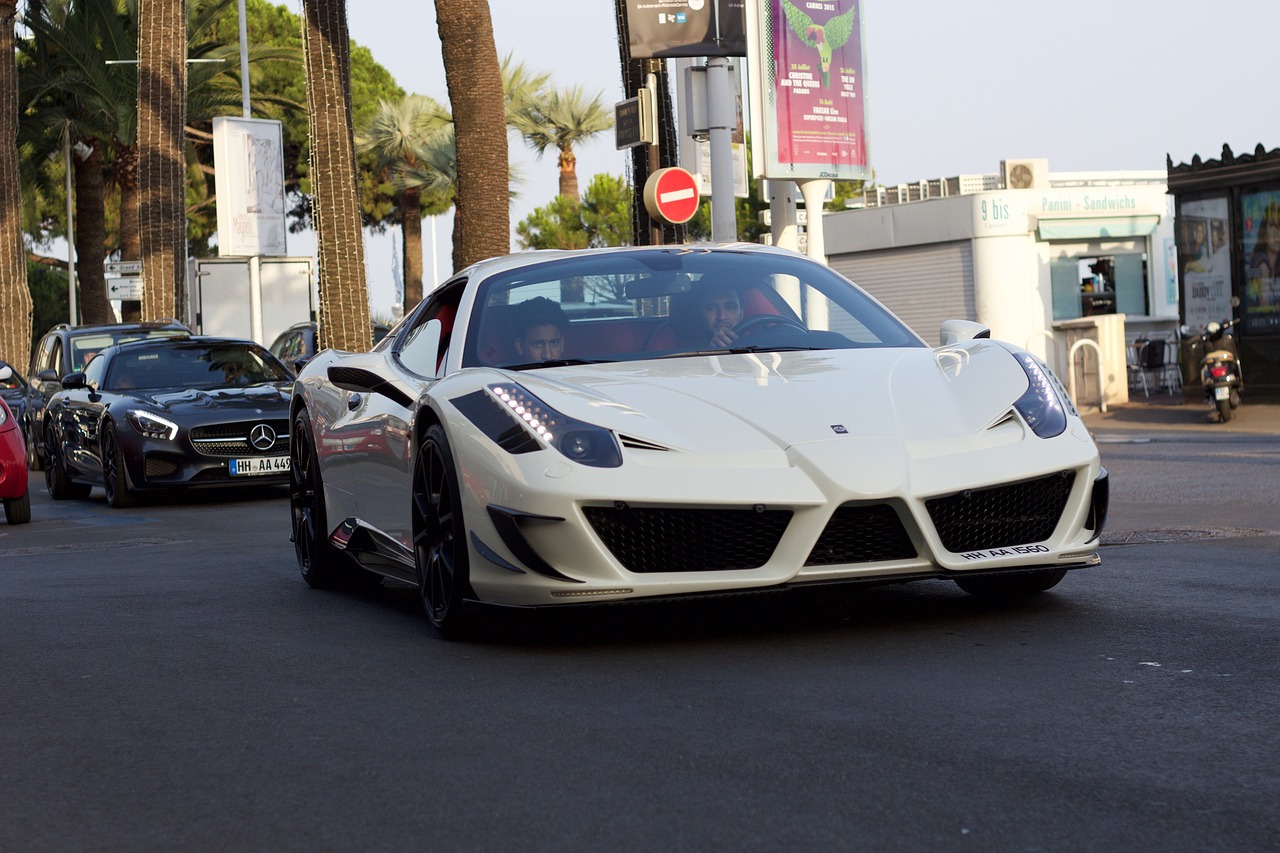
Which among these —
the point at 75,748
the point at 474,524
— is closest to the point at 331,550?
the point at 474,524

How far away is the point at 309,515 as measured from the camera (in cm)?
868

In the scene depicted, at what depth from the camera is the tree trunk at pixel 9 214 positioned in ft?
104

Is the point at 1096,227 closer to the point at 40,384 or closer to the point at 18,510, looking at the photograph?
the point at 40,384

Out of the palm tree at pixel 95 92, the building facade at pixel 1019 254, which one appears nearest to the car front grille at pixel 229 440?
the building facade at pixel 1019 254

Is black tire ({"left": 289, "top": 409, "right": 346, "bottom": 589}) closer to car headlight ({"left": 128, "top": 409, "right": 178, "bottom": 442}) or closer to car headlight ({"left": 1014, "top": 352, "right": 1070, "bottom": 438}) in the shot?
car headlight ({"left": 1014, "top": 352, "right": 1070, "bottom": 438})

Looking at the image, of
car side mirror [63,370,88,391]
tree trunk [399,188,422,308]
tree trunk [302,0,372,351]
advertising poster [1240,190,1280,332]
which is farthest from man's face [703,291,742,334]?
tree trunk [399,188,422,308]

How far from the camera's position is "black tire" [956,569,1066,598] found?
6719 millimetres

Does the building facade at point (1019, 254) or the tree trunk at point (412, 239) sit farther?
the tree trunk at point (412, 239)

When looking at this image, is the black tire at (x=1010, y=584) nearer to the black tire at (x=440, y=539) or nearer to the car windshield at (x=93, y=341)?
the black tire at (x=440, y=539)

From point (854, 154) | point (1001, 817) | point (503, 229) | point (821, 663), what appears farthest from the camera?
point (854, 154)

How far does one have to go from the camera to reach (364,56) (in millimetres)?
70750

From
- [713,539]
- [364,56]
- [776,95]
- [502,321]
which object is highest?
[364,56]

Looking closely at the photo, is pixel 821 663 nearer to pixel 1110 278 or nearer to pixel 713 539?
pixel 713 539

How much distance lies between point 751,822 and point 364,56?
69.3m
